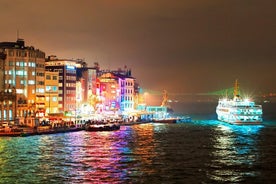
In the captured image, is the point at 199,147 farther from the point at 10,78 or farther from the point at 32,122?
the point at 10,78

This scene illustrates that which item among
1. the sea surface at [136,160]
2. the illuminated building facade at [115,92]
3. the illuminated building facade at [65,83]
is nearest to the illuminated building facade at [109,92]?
the illuminated building facade at [115,92]

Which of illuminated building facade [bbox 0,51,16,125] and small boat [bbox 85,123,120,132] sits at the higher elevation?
illuminated building facade [bbox 0,51,16,125]

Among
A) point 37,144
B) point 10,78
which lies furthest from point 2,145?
point 10,78

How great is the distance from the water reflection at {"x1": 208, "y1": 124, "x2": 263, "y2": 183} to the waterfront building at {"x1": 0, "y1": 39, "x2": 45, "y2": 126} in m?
41.2

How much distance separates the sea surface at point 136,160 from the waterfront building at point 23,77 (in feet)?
77.7

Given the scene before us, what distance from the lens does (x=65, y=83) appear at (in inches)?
4835

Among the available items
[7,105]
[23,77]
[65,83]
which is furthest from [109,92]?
[7,105]

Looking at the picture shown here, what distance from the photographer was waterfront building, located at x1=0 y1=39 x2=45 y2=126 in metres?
106

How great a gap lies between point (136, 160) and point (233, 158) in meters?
11.9

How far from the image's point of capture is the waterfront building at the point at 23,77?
106375 mm

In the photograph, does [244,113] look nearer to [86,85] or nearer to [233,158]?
[86,85]

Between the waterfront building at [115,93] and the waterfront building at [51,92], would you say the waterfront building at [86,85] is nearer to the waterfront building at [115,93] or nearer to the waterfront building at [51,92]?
the waterfront building at [115,93]

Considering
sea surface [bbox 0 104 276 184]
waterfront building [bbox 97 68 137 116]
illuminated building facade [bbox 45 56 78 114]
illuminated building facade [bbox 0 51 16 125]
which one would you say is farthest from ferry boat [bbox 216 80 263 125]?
illuminated building facade [bbox 0 51 16 125]

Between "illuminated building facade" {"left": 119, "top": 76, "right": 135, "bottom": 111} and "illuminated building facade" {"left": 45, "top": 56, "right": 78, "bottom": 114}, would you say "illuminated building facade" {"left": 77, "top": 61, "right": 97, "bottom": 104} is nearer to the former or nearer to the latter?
"illuminated building facade" {"left": 45, "top": 56, "right": 78, "bottom": 114}
